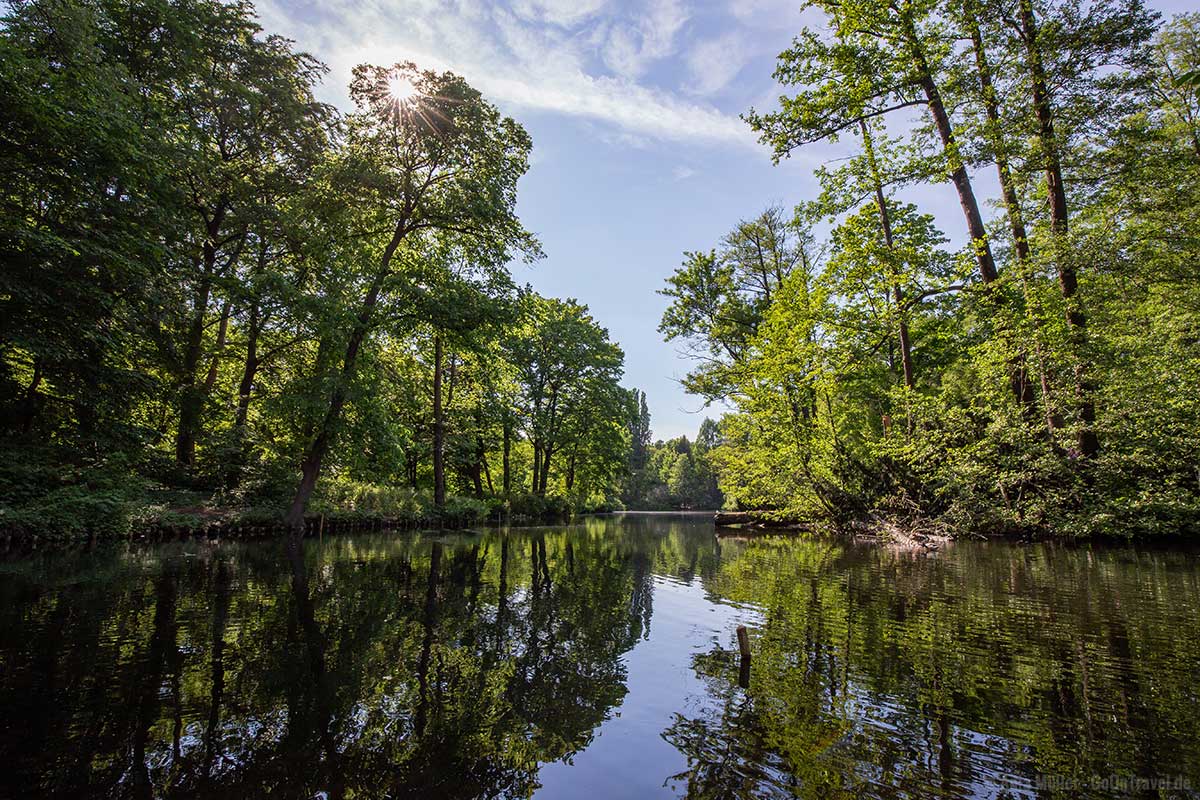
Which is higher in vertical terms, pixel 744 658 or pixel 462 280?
pixel 462 280

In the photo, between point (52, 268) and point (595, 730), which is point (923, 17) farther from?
point (52, 268)

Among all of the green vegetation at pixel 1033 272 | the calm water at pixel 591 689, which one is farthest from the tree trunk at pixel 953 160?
the calm water at pixel 591 689

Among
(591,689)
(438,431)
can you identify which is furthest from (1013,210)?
(438,431)

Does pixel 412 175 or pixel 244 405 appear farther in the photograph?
pixel 244 405

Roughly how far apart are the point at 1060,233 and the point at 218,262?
96.2 ft

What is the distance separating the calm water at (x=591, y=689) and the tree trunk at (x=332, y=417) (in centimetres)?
871

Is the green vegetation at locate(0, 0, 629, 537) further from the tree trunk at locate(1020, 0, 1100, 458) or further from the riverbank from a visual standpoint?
the tree trunk at locate(1020, 0, 1100, 458)

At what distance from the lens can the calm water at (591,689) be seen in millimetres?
3527

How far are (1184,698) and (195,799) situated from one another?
7739 millimetres

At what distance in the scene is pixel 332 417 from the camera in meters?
17.9

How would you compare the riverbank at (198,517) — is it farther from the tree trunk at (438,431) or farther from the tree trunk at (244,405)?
the tree trunk at (244,405)

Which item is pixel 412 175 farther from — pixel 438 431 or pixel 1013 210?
pixel 1013 210

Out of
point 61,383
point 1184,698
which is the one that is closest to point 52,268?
point 61,383

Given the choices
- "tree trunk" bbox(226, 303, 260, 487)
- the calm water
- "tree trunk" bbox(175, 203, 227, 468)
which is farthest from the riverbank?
the calm water
